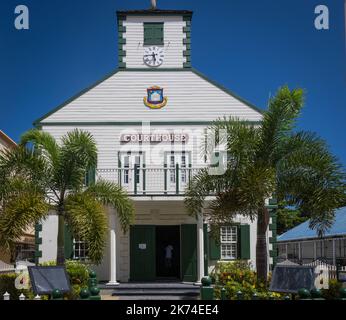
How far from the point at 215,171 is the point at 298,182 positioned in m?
1.91

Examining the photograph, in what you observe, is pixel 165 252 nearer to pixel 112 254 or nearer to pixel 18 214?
pixel 112 254

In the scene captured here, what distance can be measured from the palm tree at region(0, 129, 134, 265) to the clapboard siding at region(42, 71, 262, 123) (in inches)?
165

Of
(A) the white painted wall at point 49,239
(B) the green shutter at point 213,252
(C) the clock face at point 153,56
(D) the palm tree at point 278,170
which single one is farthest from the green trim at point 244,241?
(C) the clock face at point 153,56

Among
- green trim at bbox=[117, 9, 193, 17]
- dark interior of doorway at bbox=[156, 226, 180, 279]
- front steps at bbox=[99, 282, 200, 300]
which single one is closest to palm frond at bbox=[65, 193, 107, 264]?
front steps at bbox=[99, 282, 200, 300]

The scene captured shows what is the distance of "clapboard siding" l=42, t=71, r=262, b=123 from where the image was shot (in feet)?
60.5

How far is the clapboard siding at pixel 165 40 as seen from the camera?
62.3 feet

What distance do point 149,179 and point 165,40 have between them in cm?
461

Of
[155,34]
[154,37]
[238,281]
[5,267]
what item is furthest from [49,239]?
[155,34]

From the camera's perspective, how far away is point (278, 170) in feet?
42.2

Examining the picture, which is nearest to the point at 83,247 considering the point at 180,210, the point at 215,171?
the point at 180,210

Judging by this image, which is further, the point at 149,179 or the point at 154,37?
the point at 154,37

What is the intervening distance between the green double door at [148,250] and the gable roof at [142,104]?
3428 millimetres

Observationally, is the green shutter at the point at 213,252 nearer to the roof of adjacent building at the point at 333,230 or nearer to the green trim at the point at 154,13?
the roof of adjacent building at the point at 333,230
